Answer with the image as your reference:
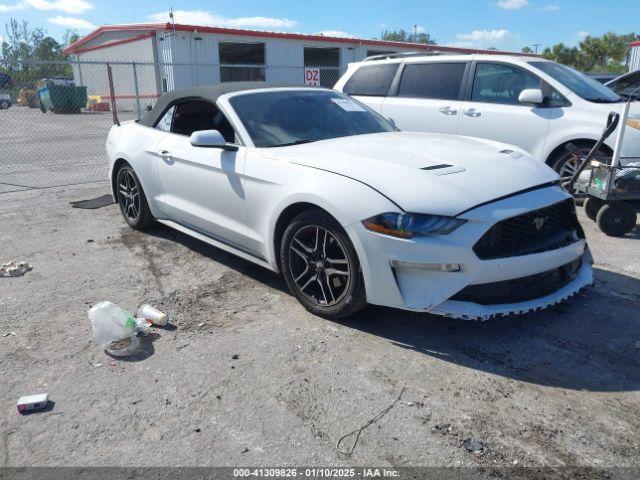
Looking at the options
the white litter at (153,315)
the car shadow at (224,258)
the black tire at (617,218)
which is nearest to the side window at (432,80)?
the black tire at (617,218)

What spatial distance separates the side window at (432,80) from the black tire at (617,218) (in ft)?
8.73

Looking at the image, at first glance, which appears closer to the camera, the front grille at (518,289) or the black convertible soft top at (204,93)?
the front grille at (518,289)

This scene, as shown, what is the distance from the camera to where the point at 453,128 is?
7180 millimetres

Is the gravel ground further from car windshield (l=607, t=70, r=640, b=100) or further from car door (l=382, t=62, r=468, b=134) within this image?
car windshield (l=607, t=70, r=640, b=100)

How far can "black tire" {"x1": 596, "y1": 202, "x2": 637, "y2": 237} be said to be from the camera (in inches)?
213

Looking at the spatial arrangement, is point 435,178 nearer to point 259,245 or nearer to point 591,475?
point 259,245

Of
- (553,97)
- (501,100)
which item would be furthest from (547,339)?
(501,100)

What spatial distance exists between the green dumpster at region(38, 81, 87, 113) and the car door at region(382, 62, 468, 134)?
27591mm

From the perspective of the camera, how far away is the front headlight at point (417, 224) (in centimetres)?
310

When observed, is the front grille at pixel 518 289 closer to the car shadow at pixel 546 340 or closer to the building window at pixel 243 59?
the car shadow at pixel 546 340

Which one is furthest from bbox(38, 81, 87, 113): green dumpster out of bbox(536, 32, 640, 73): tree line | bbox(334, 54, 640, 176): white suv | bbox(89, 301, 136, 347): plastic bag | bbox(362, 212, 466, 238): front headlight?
bbox(536, 32, 640, 73): tree line

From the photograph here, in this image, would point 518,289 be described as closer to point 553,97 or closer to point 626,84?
point 553,97

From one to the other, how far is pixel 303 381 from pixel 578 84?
18.7 feet

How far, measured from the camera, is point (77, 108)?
30500 millimetres
